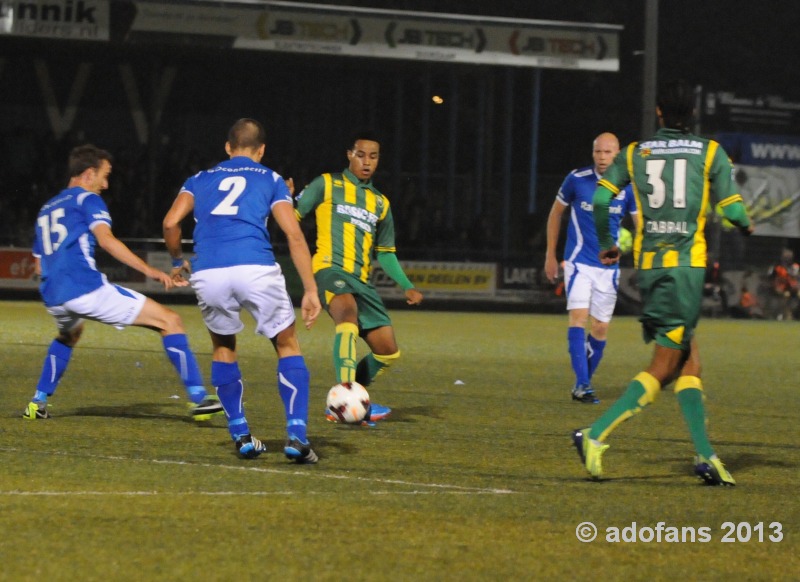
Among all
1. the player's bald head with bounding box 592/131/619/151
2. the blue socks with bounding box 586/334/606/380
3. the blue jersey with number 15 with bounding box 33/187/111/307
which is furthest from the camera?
the blue socks with bounding box 586/334/606/380

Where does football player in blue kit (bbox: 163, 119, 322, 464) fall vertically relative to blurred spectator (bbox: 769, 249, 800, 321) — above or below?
above

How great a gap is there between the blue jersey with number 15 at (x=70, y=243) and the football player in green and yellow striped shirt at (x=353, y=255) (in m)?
1.37

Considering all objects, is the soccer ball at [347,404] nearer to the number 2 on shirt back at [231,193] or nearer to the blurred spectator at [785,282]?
the number 2 on shirt back at [231,193]

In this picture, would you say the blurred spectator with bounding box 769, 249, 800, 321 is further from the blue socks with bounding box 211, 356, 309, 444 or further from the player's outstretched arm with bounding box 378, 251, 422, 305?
the blue socks with bounding box 211, 356, 309, 444

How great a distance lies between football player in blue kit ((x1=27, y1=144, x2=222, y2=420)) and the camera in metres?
8.81

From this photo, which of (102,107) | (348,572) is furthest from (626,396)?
(102,107)

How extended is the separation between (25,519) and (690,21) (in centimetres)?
3898

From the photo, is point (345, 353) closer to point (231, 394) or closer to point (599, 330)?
point (231, 394)

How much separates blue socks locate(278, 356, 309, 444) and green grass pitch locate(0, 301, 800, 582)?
222 millimetres

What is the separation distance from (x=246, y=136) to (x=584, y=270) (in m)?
5.00

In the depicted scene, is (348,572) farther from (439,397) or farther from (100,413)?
(439,397)

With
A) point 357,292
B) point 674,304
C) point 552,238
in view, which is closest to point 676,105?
point 674,304

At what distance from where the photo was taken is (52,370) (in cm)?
920

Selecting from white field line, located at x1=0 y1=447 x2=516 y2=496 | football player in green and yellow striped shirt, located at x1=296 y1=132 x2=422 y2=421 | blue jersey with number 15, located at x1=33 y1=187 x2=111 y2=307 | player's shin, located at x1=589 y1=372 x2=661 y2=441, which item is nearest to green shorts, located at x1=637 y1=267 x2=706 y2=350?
player's shin, located at x1=589 y1=372 x2=661 y2=441
